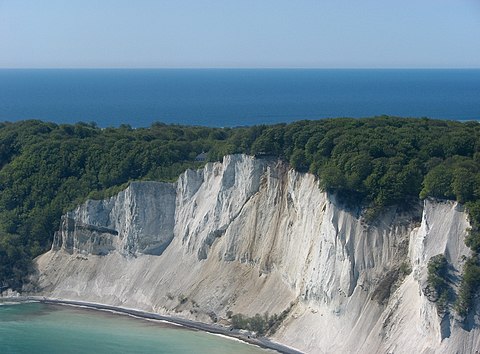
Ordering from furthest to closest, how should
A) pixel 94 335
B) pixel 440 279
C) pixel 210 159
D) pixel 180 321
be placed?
pixel 210 159 < pixel 180 321 < pixel 94 335 < pixel 440 279

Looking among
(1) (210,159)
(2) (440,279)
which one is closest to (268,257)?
(1) (210,159)

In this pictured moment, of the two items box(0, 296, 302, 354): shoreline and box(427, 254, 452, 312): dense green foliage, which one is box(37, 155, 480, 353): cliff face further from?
box(0, 296, 302, 354): shoreline

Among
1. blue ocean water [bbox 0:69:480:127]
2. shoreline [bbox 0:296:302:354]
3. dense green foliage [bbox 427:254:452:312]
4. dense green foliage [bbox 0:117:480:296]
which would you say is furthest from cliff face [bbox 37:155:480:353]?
blue ocean water [bbox 0:69:480:127]

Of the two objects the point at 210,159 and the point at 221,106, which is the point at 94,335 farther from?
the point at 221,106

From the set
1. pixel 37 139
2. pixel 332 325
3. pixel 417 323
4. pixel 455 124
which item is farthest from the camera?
pixel 37 139

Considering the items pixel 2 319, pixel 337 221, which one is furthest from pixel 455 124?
pixel 2 319

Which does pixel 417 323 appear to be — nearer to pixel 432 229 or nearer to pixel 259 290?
pixel 432 229
